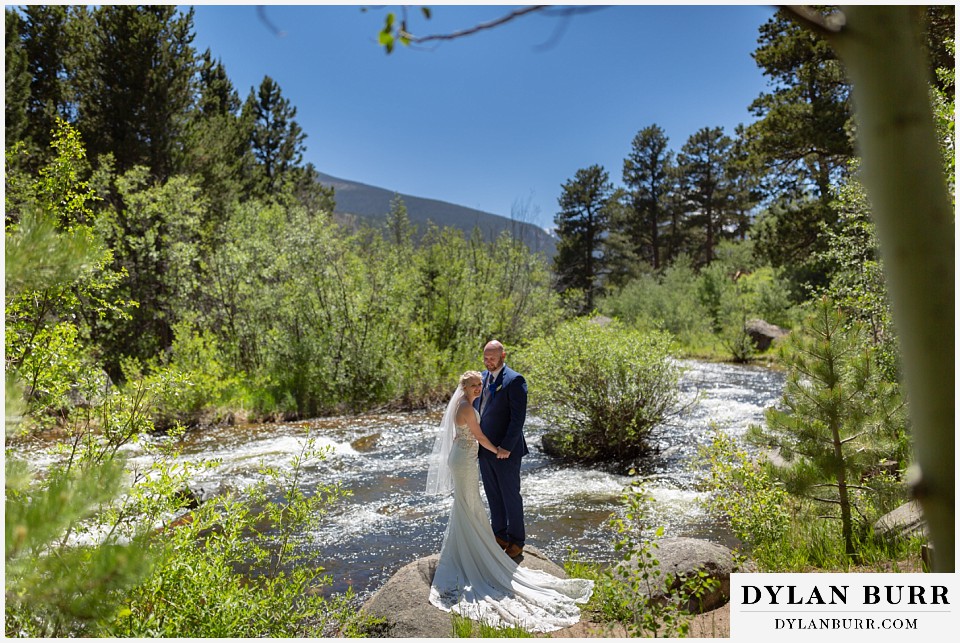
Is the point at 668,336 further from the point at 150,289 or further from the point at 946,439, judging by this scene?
the point at 150,289

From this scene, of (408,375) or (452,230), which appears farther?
(452,230)

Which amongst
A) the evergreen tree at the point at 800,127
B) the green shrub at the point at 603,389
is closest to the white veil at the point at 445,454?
the green shrub at the point at 603,389

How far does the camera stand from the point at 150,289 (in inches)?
673

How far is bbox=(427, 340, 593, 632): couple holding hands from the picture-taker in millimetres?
4785

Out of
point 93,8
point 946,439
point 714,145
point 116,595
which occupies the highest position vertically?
point 714,145

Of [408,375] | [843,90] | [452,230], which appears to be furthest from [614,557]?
[843,90]

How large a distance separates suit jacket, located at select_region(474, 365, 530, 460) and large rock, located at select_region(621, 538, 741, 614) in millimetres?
1446

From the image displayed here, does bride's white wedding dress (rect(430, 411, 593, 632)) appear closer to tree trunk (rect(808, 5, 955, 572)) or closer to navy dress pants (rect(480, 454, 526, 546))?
navy dress pants (rect(480, 454, 526, 546))

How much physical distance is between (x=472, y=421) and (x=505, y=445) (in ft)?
1.41

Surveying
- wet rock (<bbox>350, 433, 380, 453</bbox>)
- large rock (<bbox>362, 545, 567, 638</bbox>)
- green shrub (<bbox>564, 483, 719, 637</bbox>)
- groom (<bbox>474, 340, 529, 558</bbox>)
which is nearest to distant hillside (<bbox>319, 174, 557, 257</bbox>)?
wet rock (<bbox>350, 433, 380, 453</bbox>)

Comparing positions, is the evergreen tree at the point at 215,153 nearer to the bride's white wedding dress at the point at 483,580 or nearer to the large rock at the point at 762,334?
the bride's white wedding dress at the point at 483,580

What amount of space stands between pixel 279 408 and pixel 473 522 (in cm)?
1057

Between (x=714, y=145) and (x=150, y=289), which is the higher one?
(x=714, y=145)

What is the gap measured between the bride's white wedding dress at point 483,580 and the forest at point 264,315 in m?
0.87
